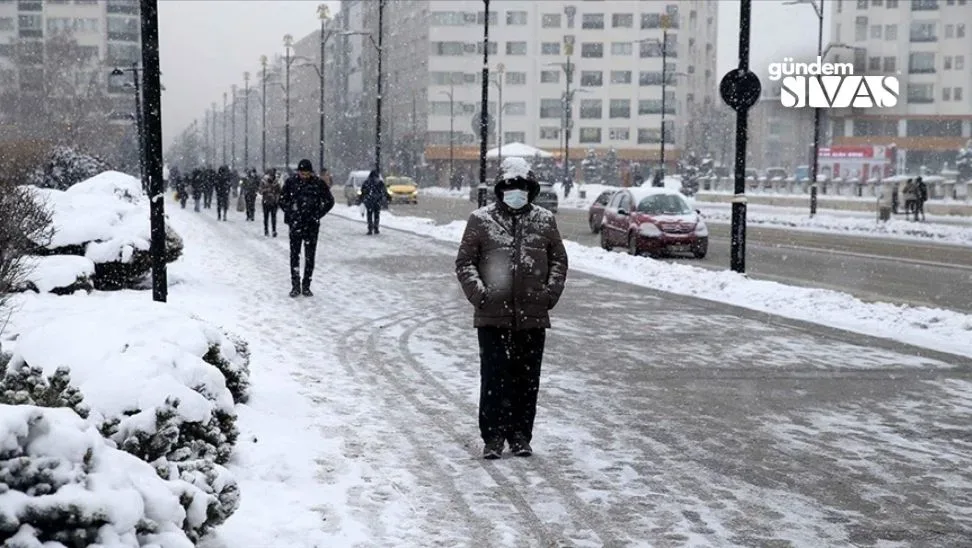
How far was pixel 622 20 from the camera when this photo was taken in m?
126

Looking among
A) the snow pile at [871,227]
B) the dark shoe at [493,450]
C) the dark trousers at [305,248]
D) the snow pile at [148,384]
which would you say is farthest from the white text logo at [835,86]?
the snow pile at [148,384]

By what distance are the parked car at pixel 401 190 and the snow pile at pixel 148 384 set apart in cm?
5419

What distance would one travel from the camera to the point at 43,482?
144 inches

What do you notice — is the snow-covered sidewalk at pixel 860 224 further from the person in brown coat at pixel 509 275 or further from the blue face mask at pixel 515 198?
the blue face mask at pixel 515 198

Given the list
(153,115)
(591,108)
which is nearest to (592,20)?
(591,108)

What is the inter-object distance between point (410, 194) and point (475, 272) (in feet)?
182

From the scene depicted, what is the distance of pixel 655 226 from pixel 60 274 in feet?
47.5

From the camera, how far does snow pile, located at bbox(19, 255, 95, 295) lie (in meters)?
13.0

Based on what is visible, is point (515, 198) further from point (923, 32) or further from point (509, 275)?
point (923, 32)

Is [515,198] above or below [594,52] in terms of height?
below

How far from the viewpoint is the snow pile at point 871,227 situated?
3359 centimetres

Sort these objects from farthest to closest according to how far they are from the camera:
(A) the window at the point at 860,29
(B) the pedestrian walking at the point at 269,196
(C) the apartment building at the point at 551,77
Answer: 1. (C) the apartment building at the point at 551,77
2. (A) the window at the point at 860,29
3. (B) the pedestrian walking at the point at 269,196

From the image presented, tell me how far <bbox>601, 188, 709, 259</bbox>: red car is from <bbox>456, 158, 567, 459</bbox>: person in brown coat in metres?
18.0

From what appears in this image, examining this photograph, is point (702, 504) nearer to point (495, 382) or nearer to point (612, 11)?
point (495, 382)
